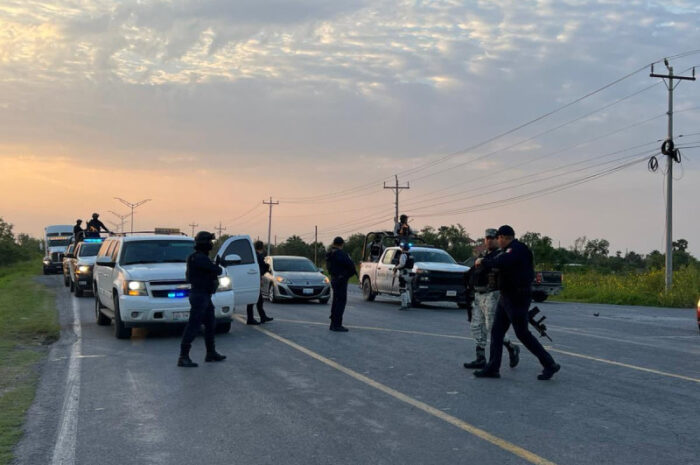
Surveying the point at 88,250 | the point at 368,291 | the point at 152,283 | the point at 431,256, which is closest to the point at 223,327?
the point at 152,283

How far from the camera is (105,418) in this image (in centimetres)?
748

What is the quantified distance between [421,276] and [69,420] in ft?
53.2

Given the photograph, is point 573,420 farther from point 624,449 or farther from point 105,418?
point 105,418

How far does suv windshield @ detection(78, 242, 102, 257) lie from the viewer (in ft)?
89.4

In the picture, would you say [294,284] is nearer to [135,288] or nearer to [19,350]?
[135,288]

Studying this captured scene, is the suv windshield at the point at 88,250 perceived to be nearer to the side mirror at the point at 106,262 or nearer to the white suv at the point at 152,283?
the white suv at the point at 152,283

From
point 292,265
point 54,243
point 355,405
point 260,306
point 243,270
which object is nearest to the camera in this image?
point 355,405

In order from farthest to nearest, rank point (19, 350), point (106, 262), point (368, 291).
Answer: point (368, 291)
point (106, 262)
point (19, 350)

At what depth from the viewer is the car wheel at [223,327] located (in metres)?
15.0

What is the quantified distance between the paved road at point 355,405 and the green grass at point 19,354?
0.58ft

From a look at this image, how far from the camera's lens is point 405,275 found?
75.5ft

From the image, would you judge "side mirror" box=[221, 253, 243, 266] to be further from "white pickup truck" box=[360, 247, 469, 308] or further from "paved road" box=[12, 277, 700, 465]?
"white pickup truck" box=[360, 247, 469, 308]

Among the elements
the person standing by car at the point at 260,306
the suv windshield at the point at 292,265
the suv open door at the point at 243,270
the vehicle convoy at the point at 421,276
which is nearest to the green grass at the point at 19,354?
the suv open door at the point at 243,270

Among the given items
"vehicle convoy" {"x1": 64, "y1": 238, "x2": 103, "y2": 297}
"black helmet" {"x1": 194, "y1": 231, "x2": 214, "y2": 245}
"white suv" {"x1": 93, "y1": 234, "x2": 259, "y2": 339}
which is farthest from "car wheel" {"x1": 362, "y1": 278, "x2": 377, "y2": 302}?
"black helmet" {"x1": 194, "y1": 231, "x2": 214, "y2": 245}
